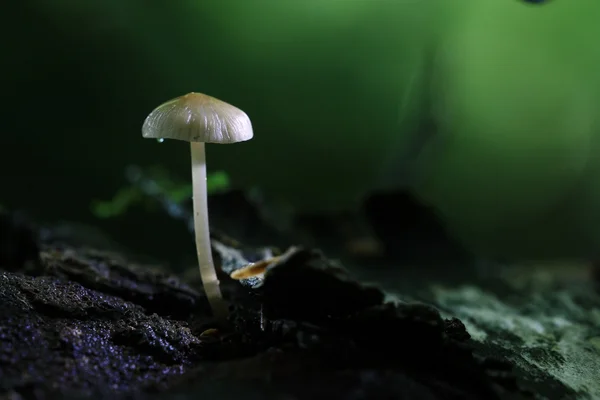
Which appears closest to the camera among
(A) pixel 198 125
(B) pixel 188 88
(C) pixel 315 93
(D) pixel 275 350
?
(D) pixel 275 350

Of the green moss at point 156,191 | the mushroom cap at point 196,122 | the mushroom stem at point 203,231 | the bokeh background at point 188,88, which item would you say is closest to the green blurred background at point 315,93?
the bokeh background at point 188,88

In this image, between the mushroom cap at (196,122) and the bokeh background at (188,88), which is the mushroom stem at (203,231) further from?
the bokeh background at (188,88)

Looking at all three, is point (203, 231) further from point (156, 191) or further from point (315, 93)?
point (315, 93)

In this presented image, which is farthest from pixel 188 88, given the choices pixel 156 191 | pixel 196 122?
pixel 196 122

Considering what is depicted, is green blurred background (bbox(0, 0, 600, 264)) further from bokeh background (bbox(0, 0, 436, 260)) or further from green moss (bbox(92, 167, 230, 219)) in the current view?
green moss (bbox(92, 167, 230, 219))

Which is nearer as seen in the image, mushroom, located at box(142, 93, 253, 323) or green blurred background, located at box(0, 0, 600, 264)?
mushroom, located at box(142, 93, 253, 323)

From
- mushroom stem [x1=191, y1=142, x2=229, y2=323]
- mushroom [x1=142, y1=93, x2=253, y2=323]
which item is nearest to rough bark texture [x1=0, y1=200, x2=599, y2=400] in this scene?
mushroom stem [x1=191, y1=142, x2=229, y2=323]
